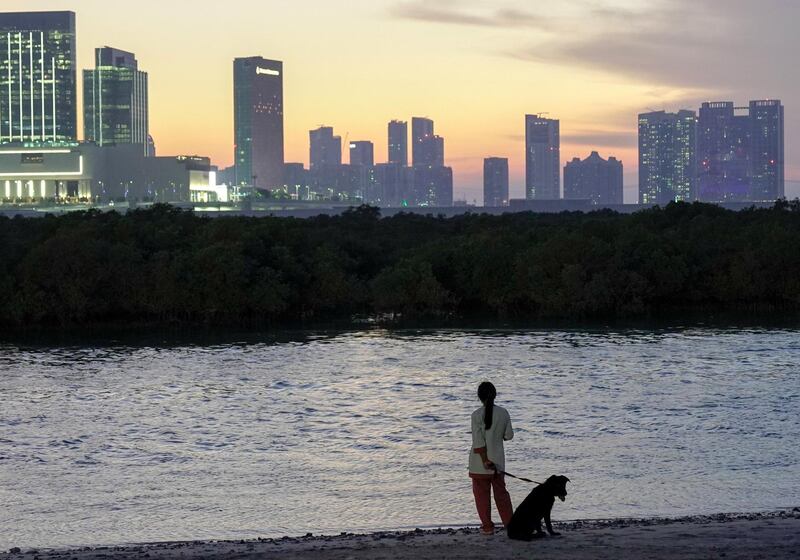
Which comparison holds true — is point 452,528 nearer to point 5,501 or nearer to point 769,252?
point 5,501

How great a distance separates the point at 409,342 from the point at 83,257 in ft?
69.1

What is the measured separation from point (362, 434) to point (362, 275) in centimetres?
4834

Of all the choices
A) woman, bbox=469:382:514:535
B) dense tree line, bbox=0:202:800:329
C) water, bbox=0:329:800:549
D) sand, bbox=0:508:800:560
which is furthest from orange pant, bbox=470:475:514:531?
dense tree line, bbox=0:202:800:329

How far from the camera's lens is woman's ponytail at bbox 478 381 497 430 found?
15.2 meters

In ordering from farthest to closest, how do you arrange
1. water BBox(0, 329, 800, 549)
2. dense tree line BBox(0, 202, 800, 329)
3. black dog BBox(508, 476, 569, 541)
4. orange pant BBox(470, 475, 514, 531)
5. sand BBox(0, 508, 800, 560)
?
dense tree line BBox(0, 202, 800, 329)
water BBox(0, 329, 800, 549)
orange pant BBox(470, 475, 514, 531)
black dog BBox(508, 476, 569, 541)
sand BBox(0, 508, 800, 560)

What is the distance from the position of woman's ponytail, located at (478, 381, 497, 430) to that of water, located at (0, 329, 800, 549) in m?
4.32

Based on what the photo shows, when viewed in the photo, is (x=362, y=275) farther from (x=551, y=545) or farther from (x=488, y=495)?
(x=551, y=545)

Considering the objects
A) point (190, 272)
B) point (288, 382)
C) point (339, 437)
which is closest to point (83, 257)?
point (190, 272)

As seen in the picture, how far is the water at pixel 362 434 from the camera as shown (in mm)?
20594

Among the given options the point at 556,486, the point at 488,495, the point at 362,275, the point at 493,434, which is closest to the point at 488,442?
the point at 493,434

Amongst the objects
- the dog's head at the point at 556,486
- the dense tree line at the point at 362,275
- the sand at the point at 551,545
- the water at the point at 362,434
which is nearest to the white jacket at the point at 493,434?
the dog's head at the point at 556,486

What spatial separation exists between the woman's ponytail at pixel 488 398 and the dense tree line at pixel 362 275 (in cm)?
4925

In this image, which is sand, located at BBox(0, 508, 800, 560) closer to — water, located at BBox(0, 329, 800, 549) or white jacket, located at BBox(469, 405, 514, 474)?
white jacket, located at BBox(469, 405, 514, 474)

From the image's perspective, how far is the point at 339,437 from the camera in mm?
28859
